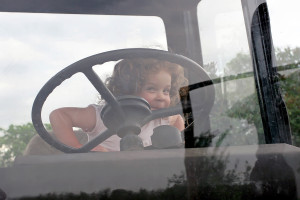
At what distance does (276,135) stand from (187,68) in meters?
0.35

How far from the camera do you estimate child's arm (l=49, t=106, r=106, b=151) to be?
1279 mm

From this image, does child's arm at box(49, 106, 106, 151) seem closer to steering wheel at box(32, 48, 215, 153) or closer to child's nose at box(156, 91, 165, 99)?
steering wheel at box(32, 48, 215, 153)

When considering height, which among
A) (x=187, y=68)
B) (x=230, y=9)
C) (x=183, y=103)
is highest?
(x=230, y=9)

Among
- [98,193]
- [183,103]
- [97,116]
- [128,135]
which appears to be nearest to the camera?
[98,193]

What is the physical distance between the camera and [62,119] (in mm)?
1344

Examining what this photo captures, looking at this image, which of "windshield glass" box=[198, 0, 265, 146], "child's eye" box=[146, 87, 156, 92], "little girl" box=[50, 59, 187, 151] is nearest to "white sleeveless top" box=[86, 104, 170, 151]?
"little girl" box=[50, 59, 187, 151]

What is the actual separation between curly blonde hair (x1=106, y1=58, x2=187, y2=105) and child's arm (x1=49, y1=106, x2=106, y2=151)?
0.12 meters

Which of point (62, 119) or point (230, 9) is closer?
point (230, 9)

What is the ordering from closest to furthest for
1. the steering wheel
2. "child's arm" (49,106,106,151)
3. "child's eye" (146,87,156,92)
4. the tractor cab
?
the tractor cab, the steering wheel, "child's arm" (49,106,106,151), "child's eye" (146,87,156,92)

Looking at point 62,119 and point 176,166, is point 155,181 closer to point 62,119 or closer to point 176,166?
point 176,166

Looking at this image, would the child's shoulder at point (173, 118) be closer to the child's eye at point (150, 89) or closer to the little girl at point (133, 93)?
the little girl at point (133, 93)

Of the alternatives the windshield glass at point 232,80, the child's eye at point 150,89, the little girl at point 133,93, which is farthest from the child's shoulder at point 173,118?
the windshield glass at point 232,80

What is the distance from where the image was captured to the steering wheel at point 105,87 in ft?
3.56

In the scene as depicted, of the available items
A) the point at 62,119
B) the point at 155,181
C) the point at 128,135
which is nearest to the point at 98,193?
the point at 155,181
